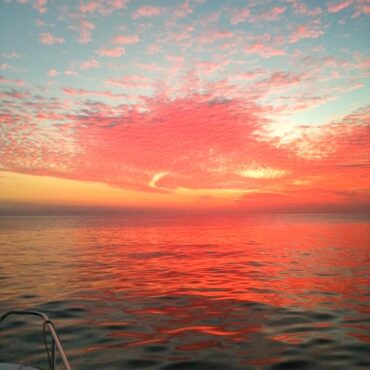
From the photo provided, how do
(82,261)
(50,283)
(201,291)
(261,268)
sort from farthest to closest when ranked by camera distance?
(82,261) → (261,268) → (50,283) → (201,291)

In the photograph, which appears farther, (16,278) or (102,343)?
(16,278)

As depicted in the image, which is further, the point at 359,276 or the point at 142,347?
the point at 359,276

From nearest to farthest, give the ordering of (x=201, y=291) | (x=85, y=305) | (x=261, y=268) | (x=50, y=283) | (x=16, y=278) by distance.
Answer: (x=85, y=305) → (x=201, y=291) → (x=50, y=283) → (x=16, y=278) → (x=261, y=268)

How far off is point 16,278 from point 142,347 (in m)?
14.9

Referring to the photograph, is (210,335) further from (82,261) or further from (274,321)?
(82,261)

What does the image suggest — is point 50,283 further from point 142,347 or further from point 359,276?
point 359,276

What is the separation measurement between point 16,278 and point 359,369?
65.6ft

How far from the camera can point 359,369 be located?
884 centimetres

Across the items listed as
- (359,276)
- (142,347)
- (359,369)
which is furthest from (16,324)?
(359,276)

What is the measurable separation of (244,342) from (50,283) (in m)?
13.6

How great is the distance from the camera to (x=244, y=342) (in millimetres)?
10695

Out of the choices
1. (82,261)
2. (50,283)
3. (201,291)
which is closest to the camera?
(201,291)

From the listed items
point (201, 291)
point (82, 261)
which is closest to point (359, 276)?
point (201, 291)

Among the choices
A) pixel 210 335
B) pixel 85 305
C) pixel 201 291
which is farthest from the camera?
pixel 201 291
